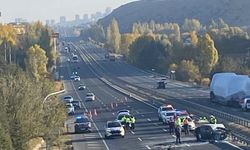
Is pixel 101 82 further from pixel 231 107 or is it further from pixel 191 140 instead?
pixel 191 140

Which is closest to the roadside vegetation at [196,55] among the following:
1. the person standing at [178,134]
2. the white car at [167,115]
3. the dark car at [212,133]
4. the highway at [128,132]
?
the highway at [128,132]

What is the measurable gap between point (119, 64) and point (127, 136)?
121296 mm

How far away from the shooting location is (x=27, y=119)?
3438cm

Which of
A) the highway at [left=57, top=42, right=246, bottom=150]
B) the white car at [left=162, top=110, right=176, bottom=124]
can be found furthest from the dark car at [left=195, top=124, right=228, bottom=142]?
the white car at [left=162, top=110, right=176, bottom=124]

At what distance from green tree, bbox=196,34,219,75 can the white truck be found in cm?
4534

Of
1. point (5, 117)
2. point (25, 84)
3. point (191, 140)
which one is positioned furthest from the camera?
point (191, 140)

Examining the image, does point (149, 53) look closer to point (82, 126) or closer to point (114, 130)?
point (82, 126)

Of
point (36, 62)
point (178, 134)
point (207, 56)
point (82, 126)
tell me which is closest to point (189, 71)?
point (207, 56)

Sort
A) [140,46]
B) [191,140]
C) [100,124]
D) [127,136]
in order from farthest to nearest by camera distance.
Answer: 1. [140,46]
2. [100,124]
3. [127,136]
4. [191,140]

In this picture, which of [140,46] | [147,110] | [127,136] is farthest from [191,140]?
[140,46]

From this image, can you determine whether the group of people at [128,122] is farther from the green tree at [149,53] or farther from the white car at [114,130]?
the green tree at [149,53]

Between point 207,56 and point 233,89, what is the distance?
49.2 metres

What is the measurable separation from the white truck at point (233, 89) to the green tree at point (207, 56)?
149 feet

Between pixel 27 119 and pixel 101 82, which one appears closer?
pixel 27 119
